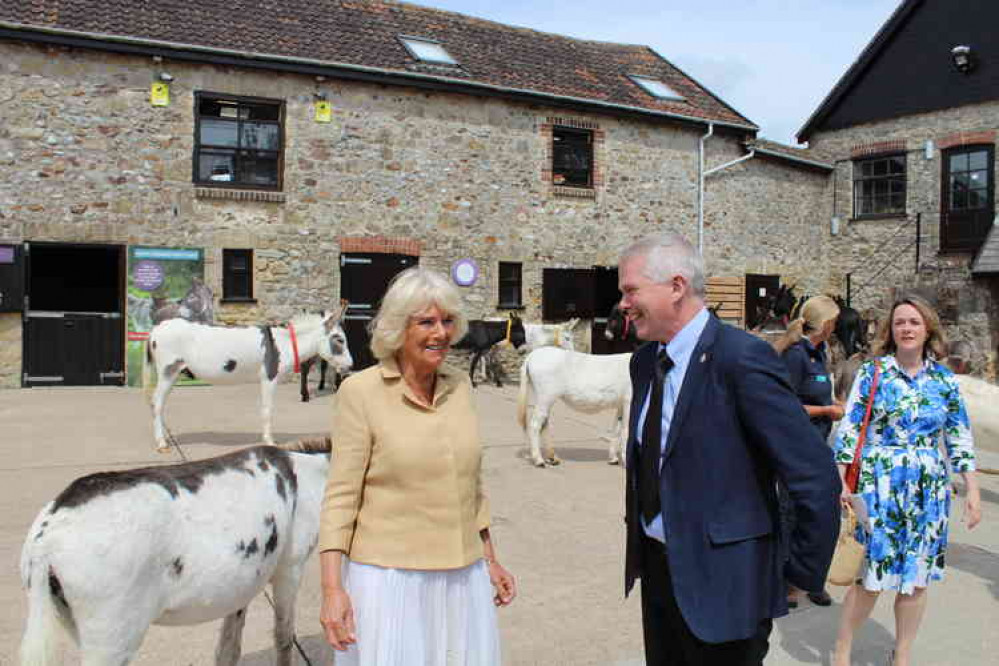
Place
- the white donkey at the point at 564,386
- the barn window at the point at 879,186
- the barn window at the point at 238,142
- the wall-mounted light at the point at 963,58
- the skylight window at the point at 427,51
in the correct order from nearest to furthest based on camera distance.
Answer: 1. the white donkey at the point at 564,386
2. the barn window at the point at 238,142
3. the skylight window at the point at 427,51
4. the wall-mounted light at the point at 963,58
5. the barn window at the point at 879,186

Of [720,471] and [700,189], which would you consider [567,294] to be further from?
[720,471]

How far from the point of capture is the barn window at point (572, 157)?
17.7 metres

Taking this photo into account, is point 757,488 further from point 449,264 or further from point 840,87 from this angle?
point 840,87

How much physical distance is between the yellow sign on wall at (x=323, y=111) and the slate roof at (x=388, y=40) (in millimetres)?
714

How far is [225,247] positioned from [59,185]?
110 inches

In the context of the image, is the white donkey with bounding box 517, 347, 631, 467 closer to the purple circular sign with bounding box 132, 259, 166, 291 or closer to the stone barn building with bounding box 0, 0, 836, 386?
the stone barn building with bounding box 0, 0, 836, 386

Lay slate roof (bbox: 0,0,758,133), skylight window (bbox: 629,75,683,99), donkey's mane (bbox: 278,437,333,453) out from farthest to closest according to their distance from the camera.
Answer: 1. skylight window (bbox: 629,75,683,99)
2. slate roof (bbox: 0,0,758,133)
3. donkey's mane (bbox: 278,437,333,453)

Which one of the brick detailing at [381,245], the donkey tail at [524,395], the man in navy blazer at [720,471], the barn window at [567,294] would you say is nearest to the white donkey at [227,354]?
the donkey tail at [524,395]

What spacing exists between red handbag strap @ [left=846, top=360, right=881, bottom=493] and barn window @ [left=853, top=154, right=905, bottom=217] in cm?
1940

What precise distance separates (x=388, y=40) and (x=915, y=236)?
14303mm

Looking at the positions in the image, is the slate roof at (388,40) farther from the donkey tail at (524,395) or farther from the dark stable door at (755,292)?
the donkey tail at (524,395)

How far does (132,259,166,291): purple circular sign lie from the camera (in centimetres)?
1355

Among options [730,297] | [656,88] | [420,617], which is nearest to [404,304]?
[420,617]

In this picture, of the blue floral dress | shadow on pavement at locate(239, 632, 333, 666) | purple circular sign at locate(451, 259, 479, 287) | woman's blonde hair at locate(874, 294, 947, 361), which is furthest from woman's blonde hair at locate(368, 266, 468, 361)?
purple circular sign at locate(451, 259, 479, 287)
